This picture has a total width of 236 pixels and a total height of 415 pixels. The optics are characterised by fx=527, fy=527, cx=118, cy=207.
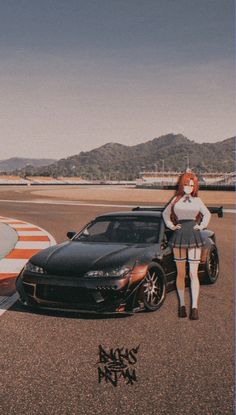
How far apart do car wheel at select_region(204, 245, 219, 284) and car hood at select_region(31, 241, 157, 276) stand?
148 centimetres

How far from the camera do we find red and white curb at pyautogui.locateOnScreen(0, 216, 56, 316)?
7238 millimetres

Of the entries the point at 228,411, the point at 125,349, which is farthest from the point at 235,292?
the point at 228,411

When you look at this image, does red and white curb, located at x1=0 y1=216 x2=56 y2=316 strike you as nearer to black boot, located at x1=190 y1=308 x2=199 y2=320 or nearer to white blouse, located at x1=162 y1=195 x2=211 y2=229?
black boot, located at x1=190 y1=308 x2=199 y2=320

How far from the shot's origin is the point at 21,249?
11820 millimetres

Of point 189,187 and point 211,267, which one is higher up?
point 189,187

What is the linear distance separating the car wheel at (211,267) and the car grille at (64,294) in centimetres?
258

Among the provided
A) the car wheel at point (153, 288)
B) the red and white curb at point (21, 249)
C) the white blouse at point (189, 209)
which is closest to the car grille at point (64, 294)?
the car wheel at point (153, 288)

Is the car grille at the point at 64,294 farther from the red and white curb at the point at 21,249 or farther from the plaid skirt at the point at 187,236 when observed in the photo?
the plaid skirt at the point at 187,236

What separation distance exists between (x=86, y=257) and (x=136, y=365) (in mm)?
1803

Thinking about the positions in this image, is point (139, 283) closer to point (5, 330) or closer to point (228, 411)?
point (5, 330)

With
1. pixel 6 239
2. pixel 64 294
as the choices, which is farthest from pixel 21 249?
pixel 64 294

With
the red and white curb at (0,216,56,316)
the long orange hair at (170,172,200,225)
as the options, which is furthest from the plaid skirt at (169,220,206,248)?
the red and white curb at (0,216,56,316)

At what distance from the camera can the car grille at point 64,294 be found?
18.6ft

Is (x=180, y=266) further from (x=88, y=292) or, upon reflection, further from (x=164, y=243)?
(x=88, y=292)
